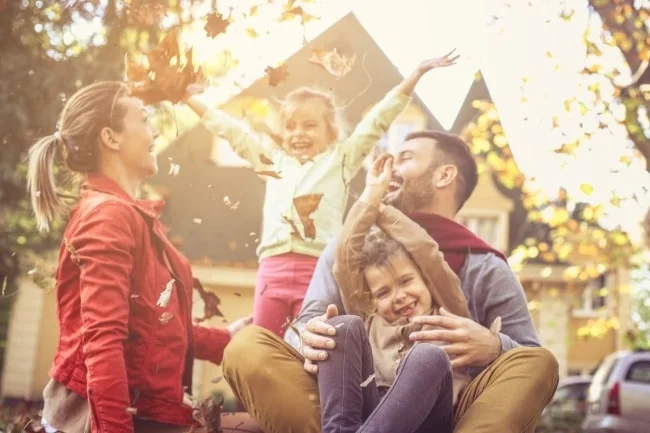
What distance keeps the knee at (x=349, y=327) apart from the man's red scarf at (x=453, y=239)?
0.61 meters

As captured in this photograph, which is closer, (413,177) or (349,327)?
(349,327)

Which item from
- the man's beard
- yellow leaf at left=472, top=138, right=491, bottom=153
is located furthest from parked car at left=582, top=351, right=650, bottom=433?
the man's beard

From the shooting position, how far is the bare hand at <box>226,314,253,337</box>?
405cm

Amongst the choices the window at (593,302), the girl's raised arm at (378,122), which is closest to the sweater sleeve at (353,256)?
the girl's raised arm at (378,122)

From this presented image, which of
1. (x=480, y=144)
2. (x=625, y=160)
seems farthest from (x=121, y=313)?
(x=625, y=160)

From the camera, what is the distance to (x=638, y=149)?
5.14 meters

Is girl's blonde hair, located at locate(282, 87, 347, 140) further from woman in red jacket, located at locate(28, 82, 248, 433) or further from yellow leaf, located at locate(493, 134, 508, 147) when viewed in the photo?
yellow leaf, located at locate(493, 134, 508, 147)

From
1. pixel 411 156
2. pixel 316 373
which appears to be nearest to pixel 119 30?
pixel 411 156

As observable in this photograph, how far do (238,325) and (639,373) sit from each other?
5807mm

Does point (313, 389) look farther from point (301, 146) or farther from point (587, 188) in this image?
point (587, 188)

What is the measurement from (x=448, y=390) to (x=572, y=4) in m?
2.39

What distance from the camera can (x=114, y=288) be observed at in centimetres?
373

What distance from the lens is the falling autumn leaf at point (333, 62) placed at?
4.05 m

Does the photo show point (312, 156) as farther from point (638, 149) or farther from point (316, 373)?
point (638, 149)
